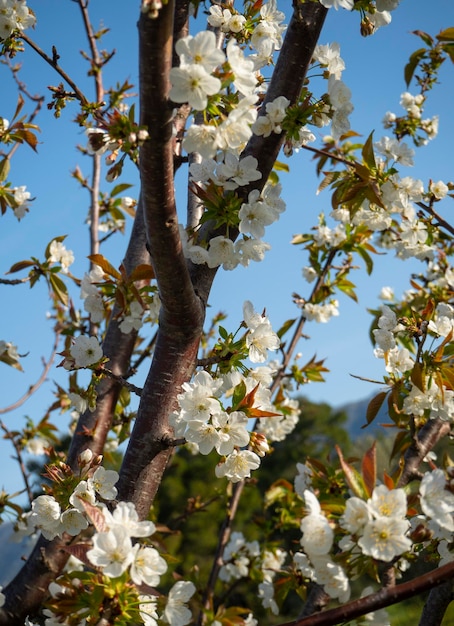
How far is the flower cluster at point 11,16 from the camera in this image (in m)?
1.54

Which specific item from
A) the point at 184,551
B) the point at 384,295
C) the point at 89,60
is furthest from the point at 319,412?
the point at 89,60

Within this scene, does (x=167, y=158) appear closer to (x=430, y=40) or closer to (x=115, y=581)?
(x=115, y=581)

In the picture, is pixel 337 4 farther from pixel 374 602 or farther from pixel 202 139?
pixel 374 602

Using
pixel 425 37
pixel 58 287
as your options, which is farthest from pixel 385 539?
pixel 425 37

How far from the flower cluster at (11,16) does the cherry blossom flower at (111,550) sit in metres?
Result: 1.37

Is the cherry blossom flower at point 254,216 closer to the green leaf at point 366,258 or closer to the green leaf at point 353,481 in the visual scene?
the green leaf at point 353,481

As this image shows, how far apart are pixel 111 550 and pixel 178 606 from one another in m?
0.22

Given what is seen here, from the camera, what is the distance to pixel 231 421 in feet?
3.33

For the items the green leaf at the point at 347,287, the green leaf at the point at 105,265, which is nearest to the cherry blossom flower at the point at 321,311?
the green leaf at the point at 347,287

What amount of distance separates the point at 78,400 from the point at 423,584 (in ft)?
3.26

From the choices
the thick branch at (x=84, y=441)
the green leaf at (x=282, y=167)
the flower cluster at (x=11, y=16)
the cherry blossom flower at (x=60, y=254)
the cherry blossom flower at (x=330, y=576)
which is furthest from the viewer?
the cherry blossom flower at (x=60, y=254)

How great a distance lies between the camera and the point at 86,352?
129 centimetres

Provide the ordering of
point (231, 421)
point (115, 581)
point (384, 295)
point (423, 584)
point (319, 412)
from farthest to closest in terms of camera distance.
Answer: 1. point (319, 412)
2. point (384, 295)
3. point (231, 421)
4. point (115, 581)
5. point (423, 584)

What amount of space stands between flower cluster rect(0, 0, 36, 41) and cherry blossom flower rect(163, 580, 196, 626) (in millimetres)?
1451
